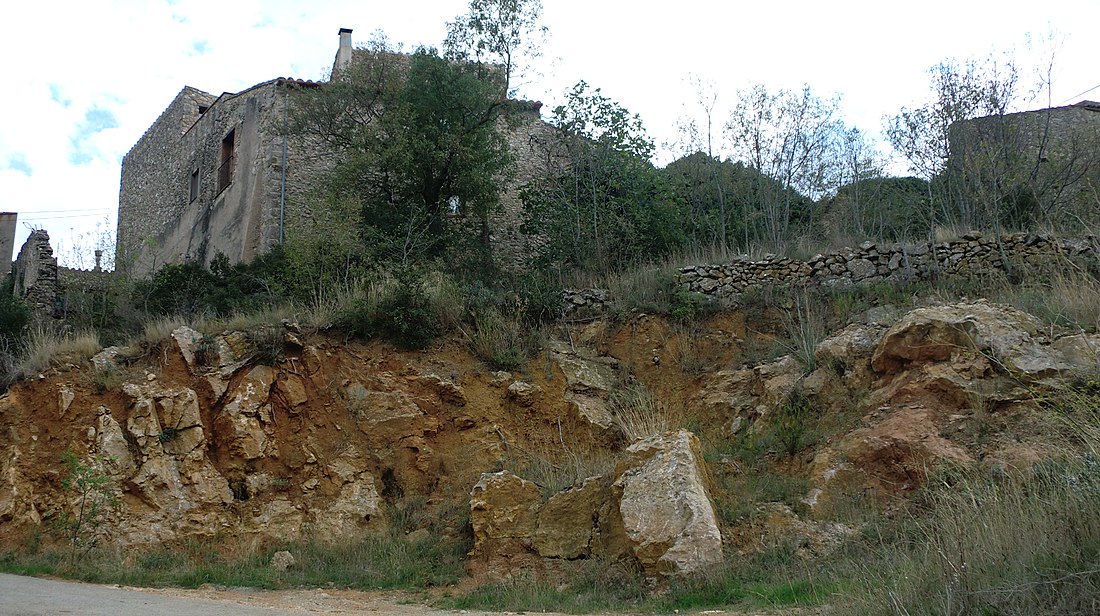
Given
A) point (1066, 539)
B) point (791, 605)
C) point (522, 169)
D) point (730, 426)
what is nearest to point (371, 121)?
point (522, 169)

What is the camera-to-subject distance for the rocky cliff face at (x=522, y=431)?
32.8ft

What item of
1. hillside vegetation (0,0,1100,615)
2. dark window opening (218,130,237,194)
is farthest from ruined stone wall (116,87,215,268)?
hillside vegetation (0,0,1100,615)

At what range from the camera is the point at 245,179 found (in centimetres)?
2105

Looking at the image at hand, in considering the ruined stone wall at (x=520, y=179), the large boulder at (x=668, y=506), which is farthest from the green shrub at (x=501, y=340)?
the ruined stone wall at (x=520, y=179)

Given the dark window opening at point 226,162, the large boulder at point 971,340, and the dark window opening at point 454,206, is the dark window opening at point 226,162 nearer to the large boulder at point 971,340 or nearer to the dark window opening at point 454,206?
the dark window opening at point 454,206

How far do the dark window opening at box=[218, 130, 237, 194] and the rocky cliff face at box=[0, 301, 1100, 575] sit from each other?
9.98m

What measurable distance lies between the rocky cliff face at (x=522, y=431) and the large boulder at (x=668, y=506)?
2cm

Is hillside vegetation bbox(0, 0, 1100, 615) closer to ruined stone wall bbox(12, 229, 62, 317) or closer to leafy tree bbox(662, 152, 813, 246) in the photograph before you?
leafy tree bbox(662, 152, 813, 246)

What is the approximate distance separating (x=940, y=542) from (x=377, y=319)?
31.5 feet

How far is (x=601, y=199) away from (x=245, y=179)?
887 centimetres

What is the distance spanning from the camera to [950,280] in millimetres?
13898

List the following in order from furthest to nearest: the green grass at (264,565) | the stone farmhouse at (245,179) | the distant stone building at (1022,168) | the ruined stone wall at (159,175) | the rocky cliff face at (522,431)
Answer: the ruined stone wall at (159,175) → the stone farmhouse at (245,179) → the distant stone building at (1022,168) → the green grass at (264,565) → the rocky cliff face at (522,431)

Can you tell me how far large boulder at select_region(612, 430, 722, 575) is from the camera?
9.02m

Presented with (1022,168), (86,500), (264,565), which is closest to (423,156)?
(86,500)
